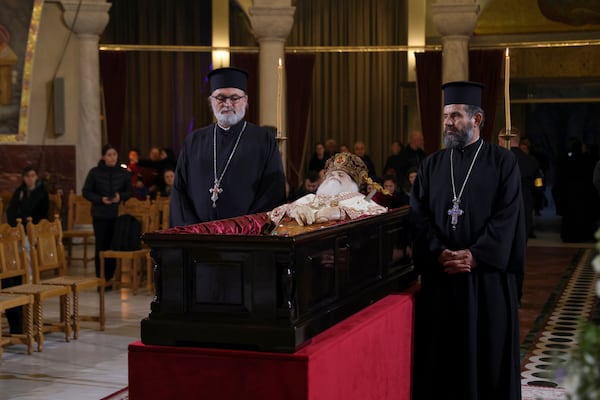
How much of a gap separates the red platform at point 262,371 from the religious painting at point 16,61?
438 inches

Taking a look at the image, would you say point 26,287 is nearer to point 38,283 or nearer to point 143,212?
point 38,283

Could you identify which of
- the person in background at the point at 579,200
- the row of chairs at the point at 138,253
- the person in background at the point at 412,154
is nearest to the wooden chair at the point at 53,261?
the row of chairs at the point at 138,253

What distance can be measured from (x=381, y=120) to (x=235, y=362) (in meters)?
16.1

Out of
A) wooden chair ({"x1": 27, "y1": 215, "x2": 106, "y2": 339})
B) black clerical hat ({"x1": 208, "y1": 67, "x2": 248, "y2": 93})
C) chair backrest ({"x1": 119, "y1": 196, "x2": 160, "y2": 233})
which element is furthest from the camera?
chair backrest ({"x1": 119, "y1": 196, "x2": 160, "y2": 233})

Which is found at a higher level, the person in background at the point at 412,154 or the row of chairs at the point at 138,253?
the person in background at the point at 412,154

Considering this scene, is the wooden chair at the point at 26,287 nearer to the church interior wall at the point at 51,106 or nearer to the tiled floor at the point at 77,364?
the tiled floor at the point at 77,364

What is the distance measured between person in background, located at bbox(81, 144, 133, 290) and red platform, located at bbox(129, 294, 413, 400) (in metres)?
6.66

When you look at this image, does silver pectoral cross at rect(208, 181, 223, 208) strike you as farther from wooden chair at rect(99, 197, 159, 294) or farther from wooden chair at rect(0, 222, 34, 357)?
wooden chair at rect(99, 197, 159, 294)

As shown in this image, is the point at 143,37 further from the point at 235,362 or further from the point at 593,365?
the point at 593,365

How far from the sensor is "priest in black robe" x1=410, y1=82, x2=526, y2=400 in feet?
15.3

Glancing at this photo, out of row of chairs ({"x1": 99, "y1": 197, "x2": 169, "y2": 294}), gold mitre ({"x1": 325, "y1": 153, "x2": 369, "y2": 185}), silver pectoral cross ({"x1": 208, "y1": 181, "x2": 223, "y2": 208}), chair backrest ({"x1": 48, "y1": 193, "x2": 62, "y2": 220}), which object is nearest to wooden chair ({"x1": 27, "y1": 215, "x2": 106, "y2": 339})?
row of chairs ({"x1": 99, "y1": 197, "x2": 169, "y2": 294})

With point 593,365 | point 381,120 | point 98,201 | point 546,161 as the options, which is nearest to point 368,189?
point 593,365

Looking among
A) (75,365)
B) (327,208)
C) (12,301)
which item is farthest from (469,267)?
(12,301)

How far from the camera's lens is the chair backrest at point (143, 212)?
1030cm
